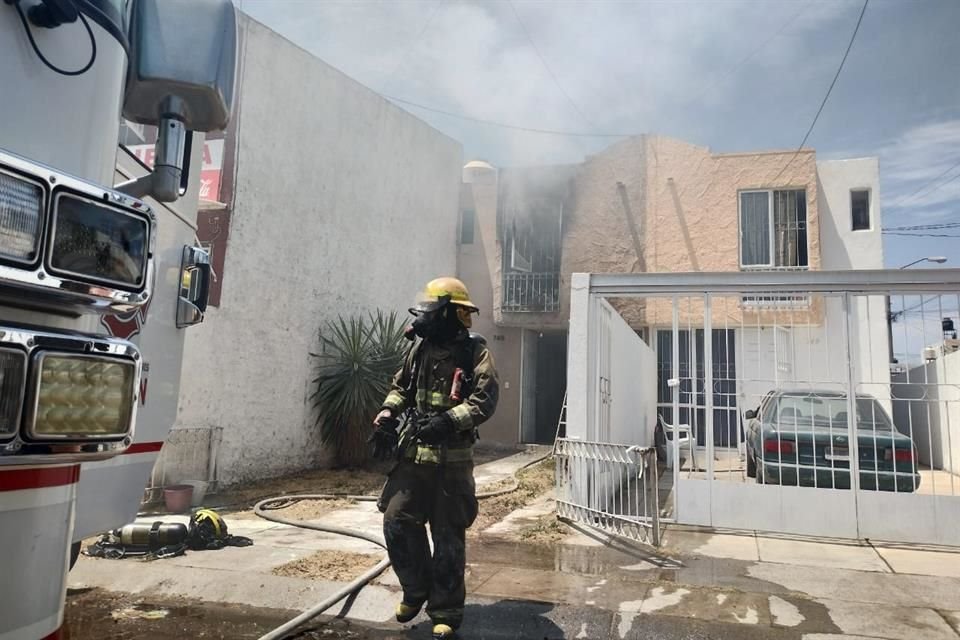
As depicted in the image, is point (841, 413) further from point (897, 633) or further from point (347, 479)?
point (347, 479)

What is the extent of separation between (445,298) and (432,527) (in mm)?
1287

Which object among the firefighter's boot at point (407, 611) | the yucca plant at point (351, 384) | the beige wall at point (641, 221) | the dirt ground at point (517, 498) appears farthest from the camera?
the beige wall at point (641, 221)

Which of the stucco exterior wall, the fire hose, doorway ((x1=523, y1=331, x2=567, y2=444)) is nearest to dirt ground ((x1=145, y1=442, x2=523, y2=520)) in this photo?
the fire hose

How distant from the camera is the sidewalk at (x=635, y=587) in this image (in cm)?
366

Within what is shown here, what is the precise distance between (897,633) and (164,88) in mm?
4306

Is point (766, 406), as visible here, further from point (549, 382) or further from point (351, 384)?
point (549, 382)

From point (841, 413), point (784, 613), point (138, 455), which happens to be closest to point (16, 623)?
point (138, 455)

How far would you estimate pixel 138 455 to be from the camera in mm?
3143

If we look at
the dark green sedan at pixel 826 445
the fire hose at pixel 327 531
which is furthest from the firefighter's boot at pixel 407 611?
the dark green sedan at pixel 826 445

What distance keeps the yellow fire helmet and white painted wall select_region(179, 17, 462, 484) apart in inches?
224

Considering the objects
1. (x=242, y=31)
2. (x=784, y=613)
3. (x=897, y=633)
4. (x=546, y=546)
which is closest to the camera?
(x=897, y=633)

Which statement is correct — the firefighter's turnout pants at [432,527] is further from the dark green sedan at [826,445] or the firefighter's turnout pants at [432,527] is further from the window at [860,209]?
the window at [860,209]

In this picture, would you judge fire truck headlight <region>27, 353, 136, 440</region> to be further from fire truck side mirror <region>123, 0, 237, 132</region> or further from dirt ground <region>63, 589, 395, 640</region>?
dirt ground <region>63, 589, 395, 640</region>

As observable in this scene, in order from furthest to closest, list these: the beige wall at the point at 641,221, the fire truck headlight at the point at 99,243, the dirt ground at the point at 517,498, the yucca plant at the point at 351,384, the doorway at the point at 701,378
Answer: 1. the beige wall at the point at 641,221
2. the yucca plant at the point at 351,384
3. the doorway at the point at 701,378
4. the dirt ground at the point at 517,498
5. the fire truck headlight at the point at 99,243
